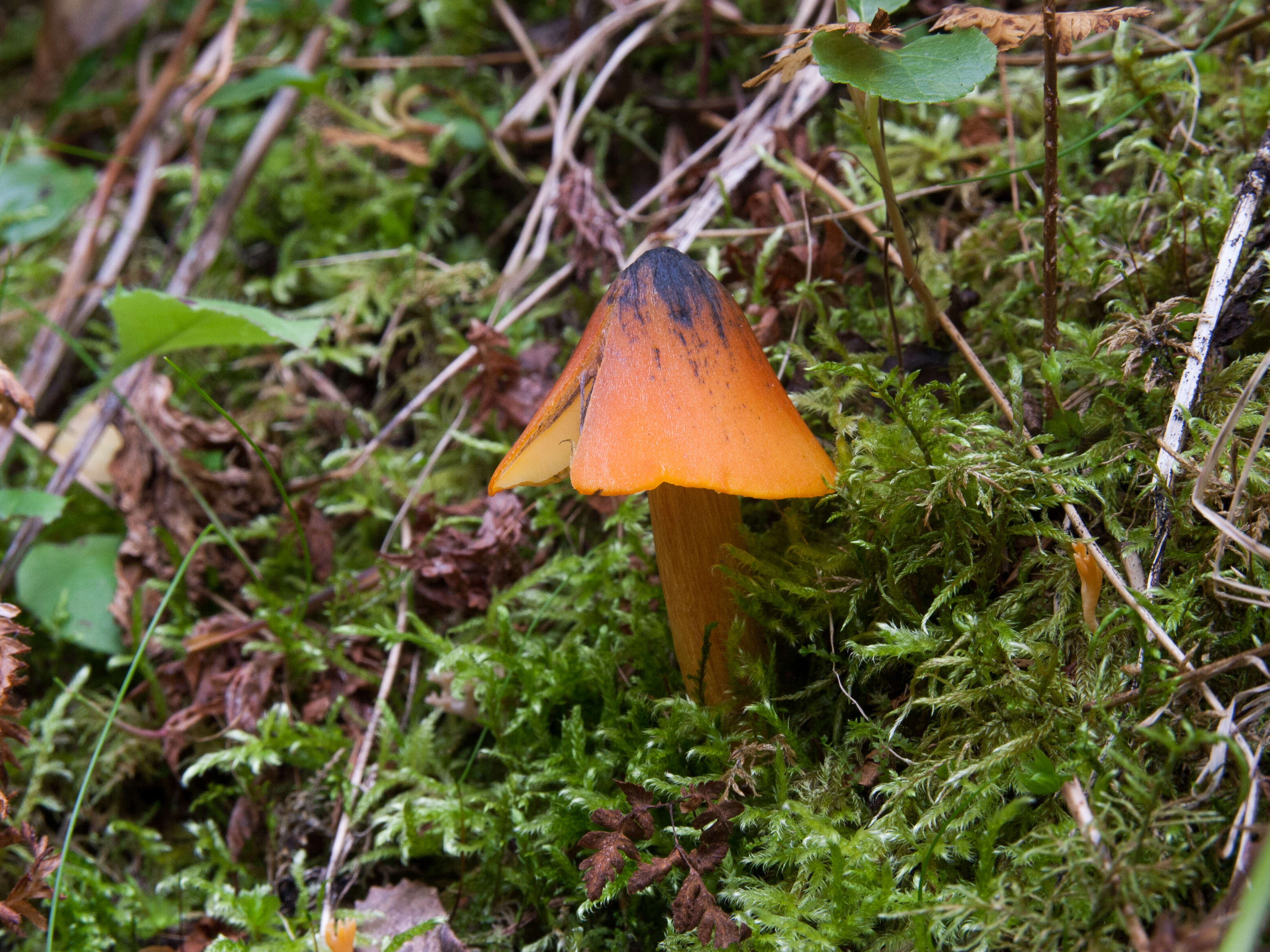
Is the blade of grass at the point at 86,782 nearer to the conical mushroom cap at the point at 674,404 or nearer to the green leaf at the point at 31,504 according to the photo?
the green leaf at the point at 31,504

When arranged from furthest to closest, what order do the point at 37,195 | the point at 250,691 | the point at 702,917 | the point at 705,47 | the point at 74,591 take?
the point at 37,195 → the point at 705,47 → the point at 74,591 → the point at 250,691 → the point at 702,917

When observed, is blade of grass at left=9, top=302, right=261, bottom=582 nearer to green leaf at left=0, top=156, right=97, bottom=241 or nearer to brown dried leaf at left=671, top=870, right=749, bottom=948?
green leaf at left=0, top=156, right=97, bottom=241

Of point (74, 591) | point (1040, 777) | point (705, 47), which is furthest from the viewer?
point (705, 47)

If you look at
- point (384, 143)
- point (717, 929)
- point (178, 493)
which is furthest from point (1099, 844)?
Answer: point (384, 143)

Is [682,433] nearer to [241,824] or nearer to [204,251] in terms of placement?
[241,824]

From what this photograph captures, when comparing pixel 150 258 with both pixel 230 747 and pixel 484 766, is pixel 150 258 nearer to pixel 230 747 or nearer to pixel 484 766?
pixel 230 747

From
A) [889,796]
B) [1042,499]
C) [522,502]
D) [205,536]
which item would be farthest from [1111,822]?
[205,536]
